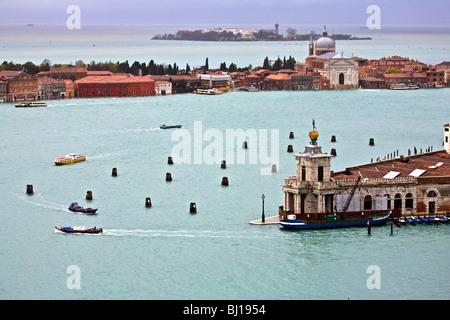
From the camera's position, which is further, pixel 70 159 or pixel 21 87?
pixel 21 87

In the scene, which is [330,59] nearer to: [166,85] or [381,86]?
[381,86]

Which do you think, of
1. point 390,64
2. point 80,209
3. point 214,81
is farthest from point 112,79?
point 80,209

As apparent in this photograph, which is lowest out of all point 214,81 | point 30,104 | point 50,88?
point 30,104

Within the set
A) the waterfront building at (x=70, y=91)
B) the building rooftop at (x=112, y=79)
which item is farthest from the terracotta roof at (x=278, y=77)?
the waterfront building at (x=70, y=91)

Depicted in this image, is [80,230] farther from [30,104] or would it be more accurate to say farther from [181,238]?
[30,104]

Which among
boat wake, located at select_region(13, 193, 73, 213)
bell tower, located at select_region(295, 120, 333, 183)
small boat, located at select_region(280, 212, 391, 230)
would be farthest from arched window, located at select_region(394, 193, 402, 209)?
boat wake, located at select_region(13, 193, 73, 213)

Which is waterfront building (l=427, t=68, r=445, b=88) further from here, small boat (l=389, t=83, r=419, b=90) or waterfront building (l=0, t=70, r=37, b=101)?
waterfront building (l=0, t=70, r=37, b=101)
